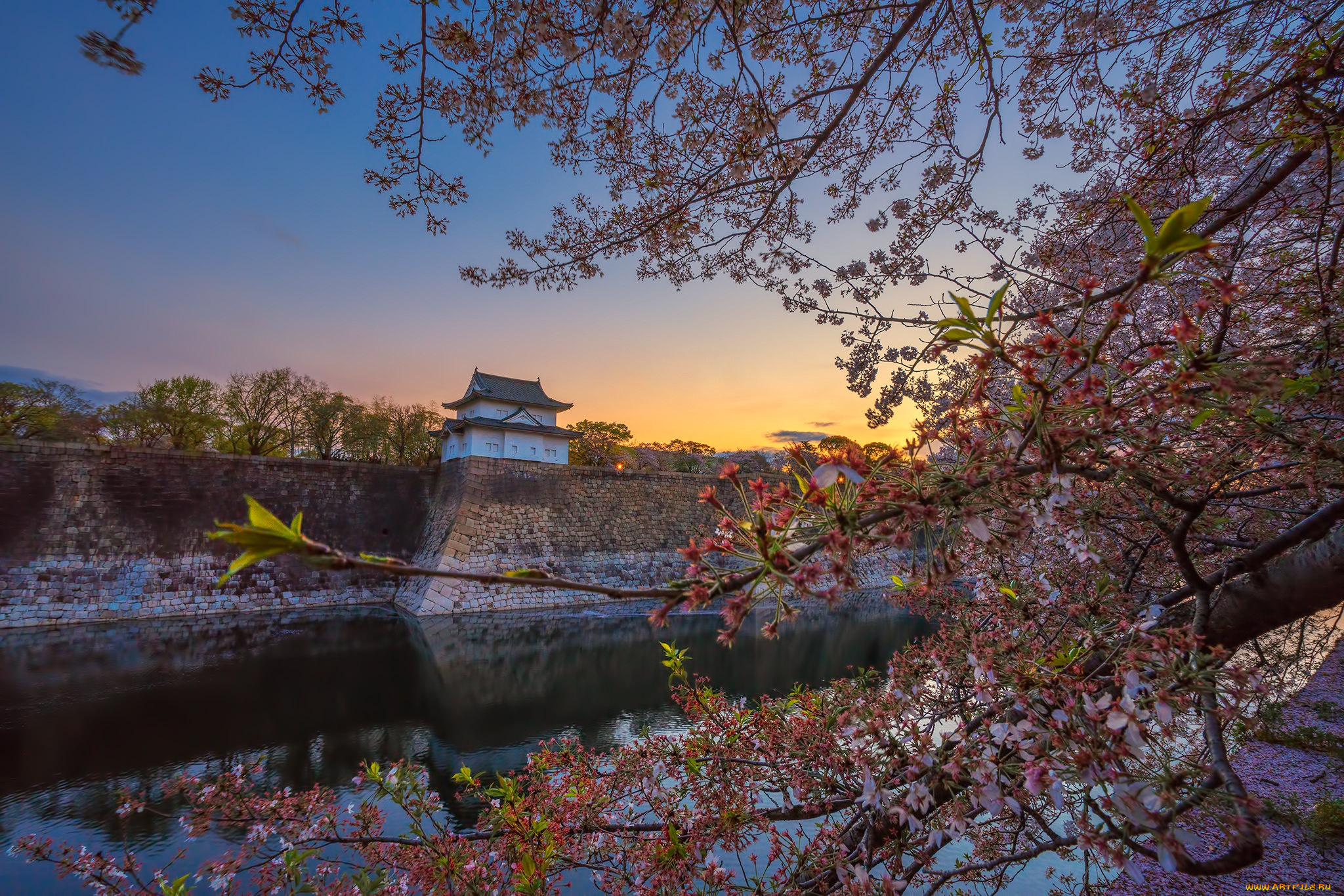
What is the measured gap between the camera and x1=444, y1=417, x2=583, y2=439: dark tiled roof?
19.5 meters

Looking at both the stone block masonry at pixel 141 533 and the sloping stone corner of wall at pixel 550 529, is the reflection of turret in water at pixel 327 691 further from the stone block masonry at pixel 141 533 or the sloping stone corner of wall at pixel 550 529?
the sloping stone corner of wall at pixel 550 529

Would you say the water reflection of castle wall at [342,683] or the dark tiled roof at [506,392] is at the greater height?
the dark tiled roof at [506,392]

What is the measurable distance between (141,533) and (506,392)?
37.2 feet

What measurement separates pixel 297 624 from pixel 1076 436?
564 inches

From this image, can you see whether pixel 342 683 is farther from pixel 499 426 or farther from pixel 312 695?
pixel 499 426

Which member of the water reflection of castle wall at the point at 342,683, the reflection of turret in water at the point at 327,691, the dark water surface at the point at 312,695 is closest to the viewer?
the dark water surface at the point at 312,695

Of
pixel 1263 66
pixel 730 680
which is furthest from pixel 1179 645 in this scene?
pixel 730 680

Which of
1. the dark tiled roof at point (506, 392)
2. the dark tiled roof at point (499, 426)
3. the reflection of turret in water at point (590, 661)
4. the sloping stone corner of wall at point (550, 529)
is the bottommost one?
the reflection of turret in water at point (590, 661)

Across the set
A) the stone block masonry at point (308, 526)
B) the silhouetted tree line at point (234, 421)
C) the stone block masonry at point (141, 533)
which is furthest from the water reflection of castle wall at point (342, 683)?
the silhouetted tree line at point (234, 421)

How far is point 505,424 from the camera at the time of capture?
1980 cm

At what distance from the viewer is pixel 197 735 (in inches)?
242

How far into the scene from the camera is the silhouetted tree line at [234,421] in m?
16.8

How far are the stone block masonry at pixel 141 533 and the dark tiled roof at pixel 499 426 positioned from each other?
508 centimetres

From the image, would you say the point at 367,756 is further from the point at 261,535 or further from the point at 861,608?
the point at 861,608
